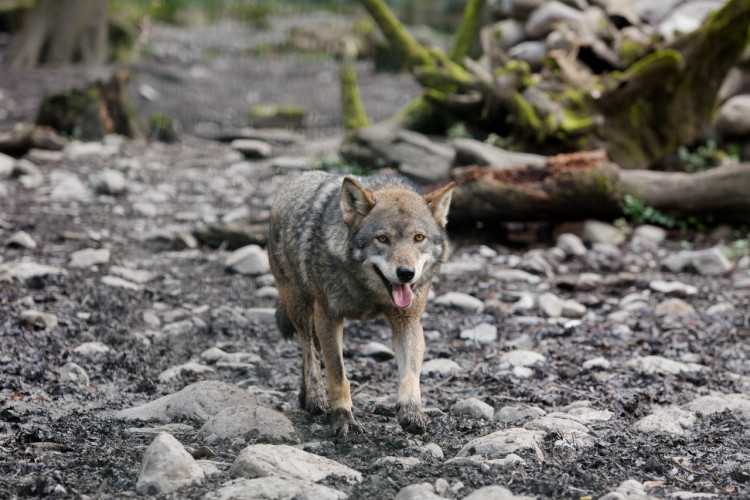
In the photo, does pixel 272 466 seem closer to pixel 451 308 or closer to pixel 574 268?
pixel 451 308

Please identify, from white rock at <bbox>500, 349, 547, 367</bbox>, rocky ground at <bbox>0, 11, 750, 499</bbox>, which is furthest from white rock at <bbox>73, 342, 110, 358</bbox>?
white rock at <bbox>500, 349, 547, 367</bbox>

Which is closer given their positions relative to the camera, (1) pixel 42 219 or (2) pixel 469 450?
(2) pixel 469 450

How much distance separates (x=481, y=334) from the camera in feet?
22.3

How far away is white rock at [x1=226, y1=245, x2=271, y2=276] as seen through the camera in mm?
8266

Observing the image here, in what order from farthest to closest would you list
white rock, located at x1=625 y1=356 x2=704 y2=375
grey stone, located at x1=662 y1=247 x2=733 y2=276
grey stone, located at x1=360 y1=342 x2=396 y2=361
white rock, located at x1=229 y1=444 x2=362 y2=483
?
grey stone, located at x1=662 y1=247 x2=733 y2=276 → grey stone, located at x1=360 y1=342 x2=396 y2=361 → white rock, located at x1=625 y1=356 x2=704 y2=375 → white rock, located at x1=229 y1=444 x2=362 y2=483

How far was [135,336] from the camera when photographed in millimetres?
6363

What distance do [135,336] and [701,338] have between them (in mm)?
4680

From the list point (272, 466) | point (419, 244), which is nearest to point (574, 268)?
point (419, 244)

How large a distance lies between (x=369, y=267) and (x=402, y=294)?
29 cm

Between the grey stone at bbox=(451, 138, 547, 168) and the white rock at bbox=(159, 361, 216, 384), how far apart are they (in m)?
4.83

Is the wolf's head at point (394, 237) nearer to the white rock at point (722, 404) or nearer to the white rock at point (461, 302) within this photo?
the white rock at point (722, 404)

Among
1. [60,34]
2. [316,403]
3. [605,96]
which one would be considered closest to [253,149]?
[605,96]

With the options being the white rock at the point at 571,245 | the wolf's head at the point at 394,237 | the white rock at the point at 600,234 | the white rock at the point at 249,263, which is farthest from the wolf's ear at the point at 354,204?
the white rock at the point at 600,234

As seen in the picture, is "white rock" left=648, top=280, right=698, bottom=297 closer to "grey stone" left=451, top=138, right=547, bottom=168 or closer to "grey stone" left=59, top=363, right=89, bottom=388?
"grey stone" left=451, top=138, right=547, bottom=168
